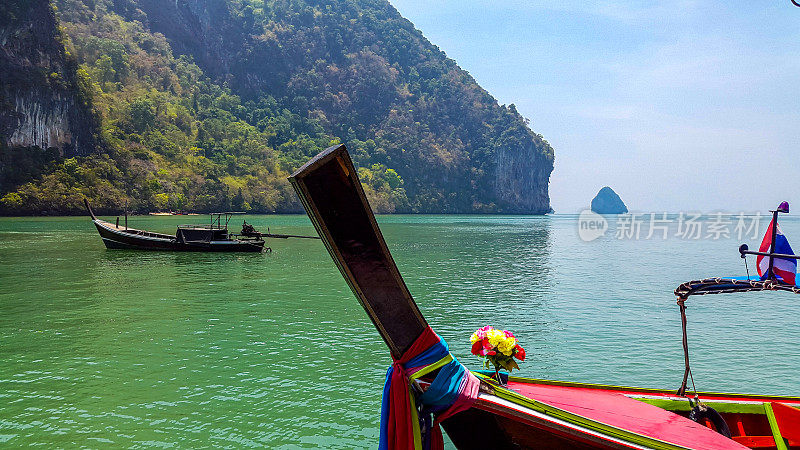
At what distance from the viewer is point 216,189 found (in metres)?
109

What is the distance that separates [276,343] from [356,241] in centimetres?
1011

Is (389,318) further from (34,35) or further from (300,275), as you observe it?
(34,35)

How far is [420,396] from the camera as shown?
14.3ft

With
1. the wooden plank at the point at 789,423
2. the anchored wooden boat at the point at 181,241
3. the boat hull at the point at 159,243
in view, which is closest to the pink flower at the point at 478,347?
the wooden plank at the point at 789,423

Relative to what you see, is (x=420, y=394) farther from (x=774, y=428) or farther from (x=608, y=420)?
(x=774, y=428)

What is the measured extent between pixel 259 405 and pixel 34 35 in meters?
98.9

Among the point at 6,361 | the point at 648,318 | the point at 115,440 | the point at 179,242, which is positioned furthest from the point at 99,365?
the point at 179,242

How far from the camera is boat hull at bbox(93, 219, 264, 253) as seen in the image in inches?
1414

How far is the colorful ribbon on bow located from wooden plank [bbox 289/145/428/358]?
11 centimetres

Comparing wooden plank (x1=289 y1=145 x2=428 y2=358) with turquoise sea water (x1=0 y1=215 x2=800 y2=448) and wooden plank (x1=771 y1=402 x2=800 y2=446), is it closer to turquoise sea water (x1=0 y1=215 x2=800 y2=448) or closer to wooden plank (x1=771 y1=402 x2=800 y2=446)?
turquoise sea water (x1=0 y1=215 x2=800 y2=448)

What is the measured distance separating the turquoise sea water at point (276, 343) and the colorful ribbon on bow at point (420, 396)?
152 inches

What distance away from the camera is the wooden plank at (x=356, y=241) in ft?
12.6

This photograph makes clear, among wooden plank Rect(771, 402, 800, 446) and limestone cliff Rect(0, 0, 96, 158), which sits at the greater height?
limestone cliff Rect(0, 0, 96, 158)

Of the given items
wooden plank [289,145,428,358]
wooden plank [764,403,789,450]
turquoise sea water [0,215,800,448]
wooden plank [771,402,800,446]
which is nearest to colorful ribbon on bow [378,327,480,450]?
wooden plank [289,145,428,358]
